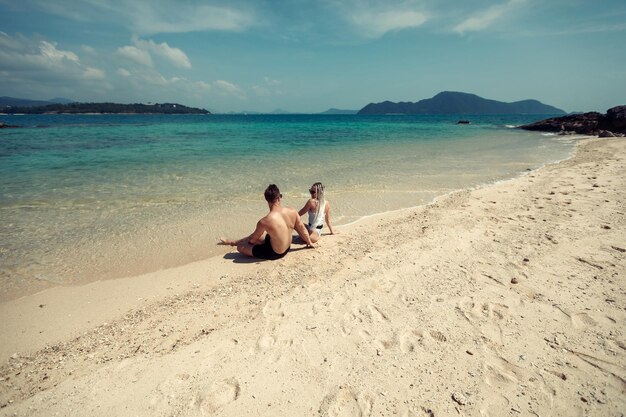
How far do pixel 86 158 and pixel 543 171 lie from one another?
2128 cm

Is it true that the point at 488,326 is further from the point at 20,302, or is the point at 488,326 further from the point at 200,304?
the point at 20,302

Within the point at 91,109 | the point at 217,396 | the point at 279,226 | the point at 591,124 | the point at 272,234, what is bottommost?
the point at 217,396

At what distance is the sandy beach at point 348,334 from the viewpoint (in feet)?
8.65

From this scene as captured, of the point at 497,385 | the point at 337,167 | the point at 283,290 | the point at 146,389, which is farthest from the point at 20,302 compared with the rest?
the point at 337,167

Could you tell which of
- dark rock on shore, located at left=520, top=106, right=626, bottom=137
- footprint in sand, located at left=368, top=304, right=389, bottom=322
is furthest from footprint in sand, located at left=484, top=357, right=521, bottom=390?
dark rock on shore, located at left=520, top=106, right=626, bottom=137

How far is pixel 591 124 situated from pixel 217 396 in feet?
139

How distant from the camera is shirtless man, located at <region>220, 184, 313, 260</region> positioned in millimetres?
5293

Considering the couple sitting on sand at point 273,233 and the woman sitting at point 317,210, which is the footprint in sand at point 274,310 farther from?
the woman sitting at point 317,210

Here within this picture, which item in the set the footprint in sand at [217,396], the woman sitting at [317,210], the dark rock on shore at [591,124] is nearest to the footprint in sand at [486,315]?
the footprint in sand at [217,396]

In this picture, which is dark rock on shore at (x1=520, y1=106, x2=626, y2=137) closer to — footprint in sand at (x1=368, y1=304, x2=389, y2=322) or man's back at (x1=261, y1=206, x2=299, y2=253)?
man's back at (x1=261, y1=206, x2=299, y2=253)

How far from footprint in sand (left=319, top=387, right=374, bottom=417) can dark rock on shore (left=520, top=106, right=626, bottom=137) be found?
33847 millimetres

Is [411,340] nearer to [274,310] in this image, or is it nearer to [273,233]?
[274,310]

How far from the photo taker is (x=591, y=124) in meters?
31.5

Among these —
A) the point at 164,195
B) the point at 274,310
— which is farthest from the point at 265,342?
the point at 164,195
